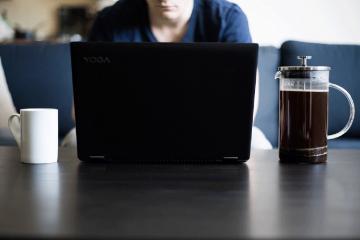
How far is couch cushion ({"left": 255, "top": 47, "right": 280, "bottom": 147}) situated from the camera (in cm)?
240

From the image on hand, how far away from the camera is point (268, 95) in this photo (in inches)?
95.9

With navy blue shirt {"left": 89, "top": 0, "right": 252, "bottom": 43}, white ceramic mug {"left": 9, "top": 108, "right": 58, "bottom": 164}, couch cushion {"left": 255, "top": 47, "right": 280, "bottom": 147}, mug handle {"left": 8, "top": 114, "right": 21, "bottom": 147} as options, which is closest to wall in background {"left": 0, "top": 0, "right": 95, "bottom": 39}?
couch cushion {"left": 255, "top": 47, "right": 280, "bottom": 147}

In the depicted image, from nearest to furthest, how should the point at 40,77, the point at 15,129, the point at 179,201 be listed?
1. the point at 179,201
2. the point at 15,129
3. the point at 40,77

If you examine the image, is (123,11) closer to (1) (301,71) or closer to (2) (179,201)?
(1) (301,71)

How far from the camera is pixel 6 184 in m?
0.72

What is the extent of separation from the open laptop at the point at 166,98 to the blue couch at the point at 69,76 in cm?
144

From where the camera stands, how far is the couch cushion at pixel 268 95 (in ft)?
7.88

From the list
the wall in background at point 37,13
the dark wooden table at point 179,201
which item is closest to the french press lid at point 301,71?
the dark wooden table at point 179,201

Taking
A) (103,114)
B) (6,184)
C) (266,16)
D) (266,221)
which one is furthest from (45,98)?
(266,221)

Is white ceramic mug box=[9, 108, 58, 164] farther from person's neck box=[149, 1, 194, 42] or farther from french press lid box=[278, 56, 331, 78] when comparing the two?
person's neck box=[149, 1, 194, 42]

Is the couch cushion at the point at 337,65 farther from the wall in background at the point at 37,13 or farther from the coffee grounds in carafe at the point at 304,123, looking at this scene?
the wall in background at the point at 37,13

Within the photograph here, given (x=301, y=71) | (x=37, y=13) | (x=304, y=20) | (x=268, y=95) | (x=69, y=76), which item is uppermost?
(x=37, y=13)

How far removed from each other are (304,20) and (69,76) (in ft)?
4.52

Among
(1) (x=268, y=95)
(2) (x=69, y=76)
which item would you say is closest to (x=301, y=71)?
(1) (x=268, y=95)
